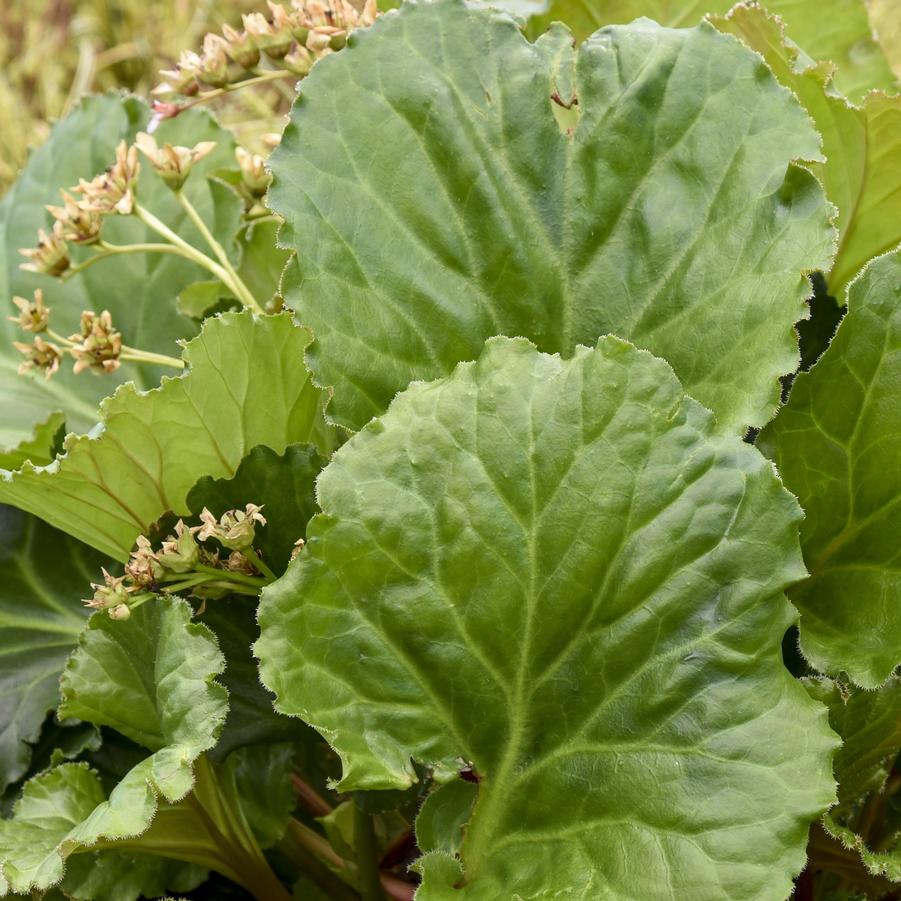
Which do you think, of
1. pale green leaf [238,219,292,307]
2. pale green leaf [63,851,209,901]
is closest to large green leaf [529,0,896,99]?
pale green leaf [238,219,292,307]

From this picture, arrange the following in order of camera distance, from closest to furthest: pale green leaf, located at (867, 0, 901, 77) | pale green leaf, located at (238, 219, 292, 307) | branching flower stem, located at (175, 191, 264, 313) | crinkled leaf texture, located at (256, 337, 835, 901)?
crinkled leaf texture, located at (256, 337, 835, 901)
branching flower stem, located at (175, 191, 264, 313)
pale green leaf, located at (238, 219, 292, 307)
pale green leaf, located at (867, 0, 901, 77)

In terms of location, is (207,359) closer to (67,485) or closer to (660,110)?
(67,485)

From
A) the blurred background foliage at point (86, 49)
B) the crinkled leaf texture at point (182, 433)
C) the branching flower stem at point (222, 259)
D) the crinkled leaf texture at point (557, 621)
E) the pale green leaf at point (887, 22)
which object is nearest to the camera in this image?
the crinkled leaf texture at point (557, 621)

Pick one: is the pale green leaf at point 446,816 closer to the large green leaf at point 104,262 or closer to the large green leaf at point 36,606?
the large green leaf at point 36,606

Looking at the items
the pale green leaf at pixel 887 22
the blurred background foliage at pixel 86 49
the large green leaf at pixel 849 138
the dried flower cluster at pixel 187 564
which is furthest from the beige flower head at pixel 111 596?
the blurred background foliage at pixel 86 49

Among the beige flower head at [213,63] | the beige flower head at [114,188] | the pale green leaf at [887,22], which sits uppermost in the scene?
the beige flower head at [213,63]

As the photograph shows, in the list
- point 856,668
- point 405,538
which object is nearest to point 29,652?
point 405,538

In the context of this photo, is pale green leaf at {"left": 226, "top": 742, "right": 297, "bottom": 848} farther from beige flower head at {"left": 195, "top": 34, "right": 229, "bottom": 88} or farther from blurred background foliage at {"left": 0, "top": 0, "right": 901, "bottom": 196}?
blurred background foliage at {"left": 0, "top": 0, "right": 901, "bottom": 196}

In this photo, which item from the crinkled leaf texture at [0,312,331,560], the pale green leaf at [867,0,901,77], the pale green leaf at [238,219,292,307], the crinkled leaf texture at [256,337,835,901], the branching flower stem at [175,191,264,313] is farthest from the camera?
the pale green leaf at [867,0,901,77]
